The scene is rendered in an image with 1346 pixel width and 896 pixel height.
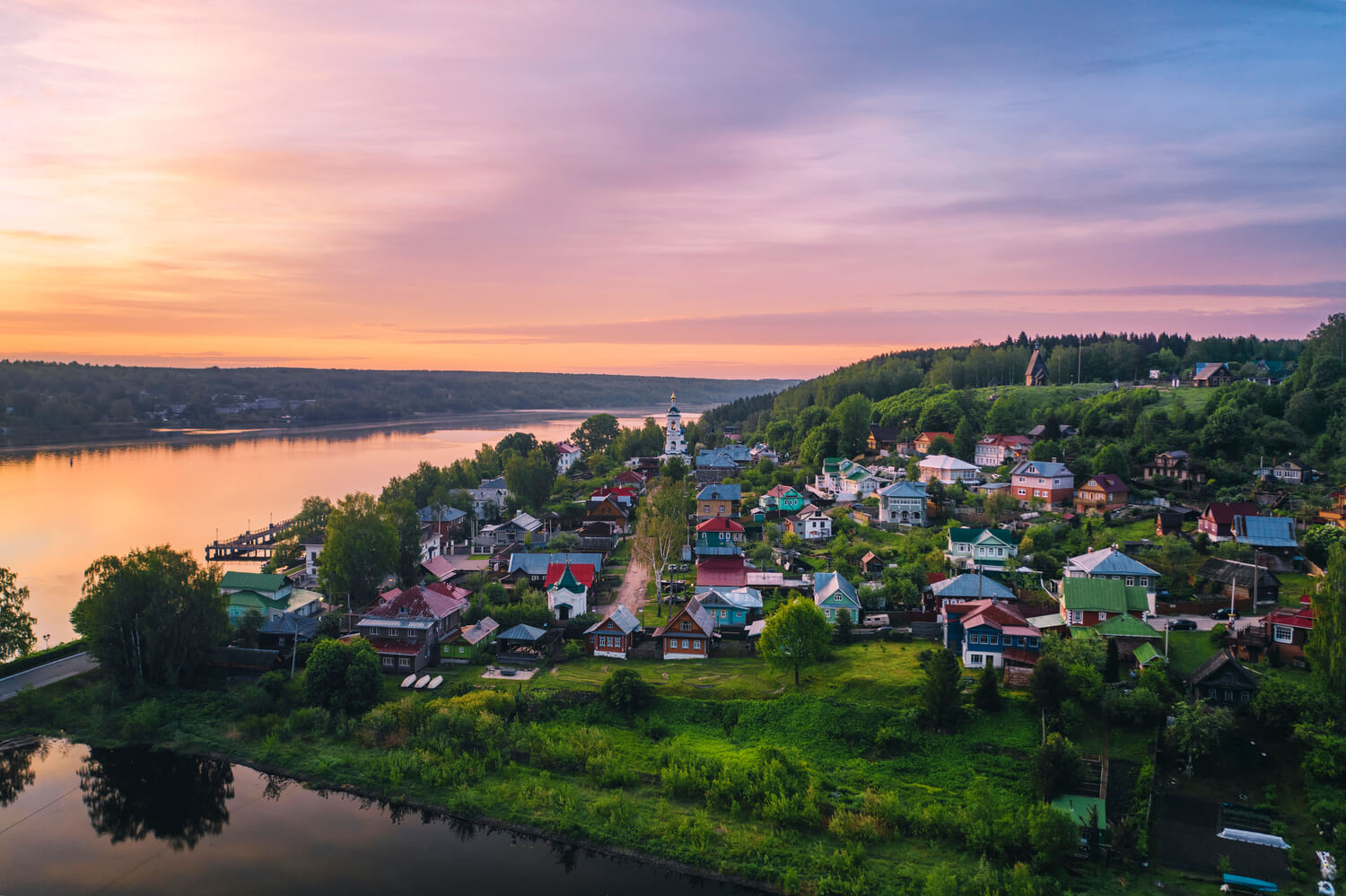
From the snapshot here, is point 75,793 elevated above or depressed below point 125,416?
below

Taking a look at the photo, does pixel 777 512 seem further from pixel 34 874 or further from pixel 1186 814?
pixel 34 874

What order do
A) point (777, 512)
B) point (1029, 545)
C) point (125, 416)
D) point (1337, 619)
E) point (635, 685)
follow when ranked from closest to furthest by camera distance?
1. point (1337, 619)
2. point (635, 685)
3. point (1029, 545)
4. point (777, 512)
5. point (125, 416)

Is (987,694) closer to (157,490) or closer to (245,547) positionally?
(245,547)

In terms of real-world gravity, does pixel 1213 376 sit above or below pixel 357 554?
above

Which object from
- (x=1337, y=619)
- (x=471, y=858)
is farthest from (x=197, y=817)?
(x=1337, y=619)

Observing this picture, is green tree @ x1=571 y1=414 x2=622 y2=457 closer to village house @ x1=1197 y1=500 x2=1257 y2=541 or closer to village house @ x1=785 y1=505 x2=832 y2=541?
village house @ x1=785 y1=505 x2=832 y2=541

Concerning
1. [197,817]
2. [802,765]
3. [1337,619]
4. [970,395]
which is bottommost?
[197,817]

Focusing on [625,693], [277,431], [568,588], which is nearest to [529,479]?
[568,588]

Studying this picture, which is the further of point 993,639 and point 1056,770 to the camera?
point 993,639
